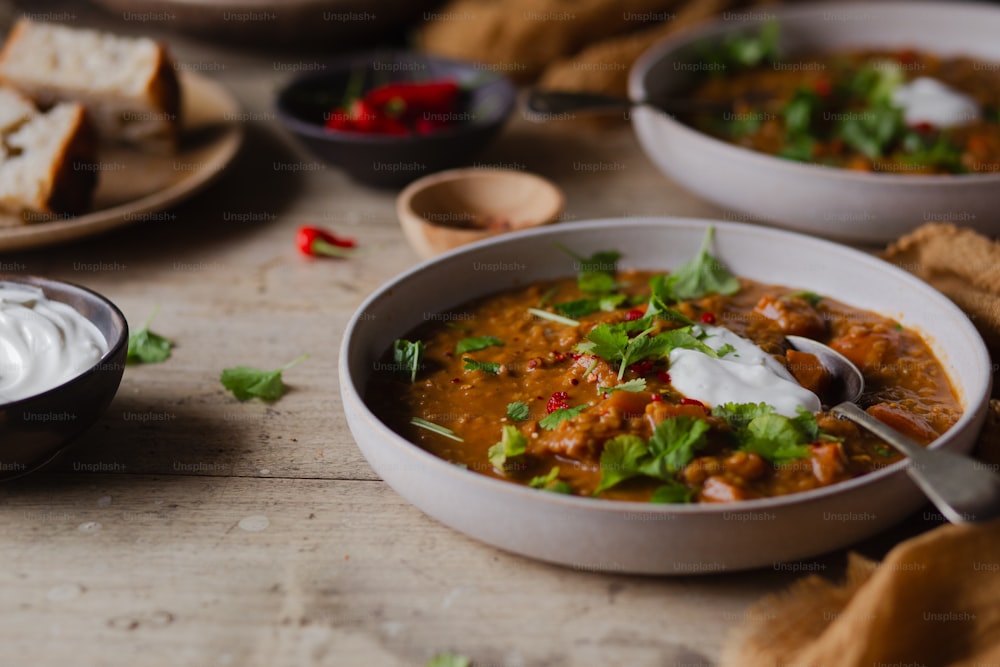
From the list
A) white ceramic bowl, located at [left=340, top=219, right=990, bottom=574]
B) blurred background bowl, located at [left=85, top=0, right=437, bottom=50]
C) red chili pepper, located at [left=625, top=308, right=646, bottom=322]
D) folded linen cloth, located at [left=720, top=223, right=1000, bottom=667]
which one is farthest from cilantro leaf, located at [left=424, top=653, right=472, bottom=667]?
blurred background bowl, located at [left=85, top=0, right=437, bottom=50]

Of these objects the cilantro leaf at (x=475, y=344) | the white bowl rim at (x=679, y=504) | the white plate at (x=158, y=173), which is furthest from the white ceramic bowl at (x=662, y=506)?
the white plate at (x=158, y=173)

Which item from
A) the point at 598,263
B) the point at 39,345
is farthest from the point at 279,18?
the point at 39,345

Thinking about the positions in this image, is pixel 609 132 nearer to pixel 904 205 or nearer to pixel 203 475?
pixel 904 205

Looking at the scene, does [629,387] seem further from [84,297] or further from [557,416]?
[84,297]

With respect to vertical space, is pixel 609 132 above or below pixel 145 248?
above

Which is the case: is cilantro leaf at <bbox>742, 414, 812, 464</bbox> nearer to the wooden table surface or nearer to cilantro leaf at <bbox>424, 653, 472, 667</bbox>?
the wooden table surface

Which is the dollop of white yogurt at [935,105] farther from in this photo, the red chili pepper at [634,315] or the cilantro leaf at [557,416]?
the cilantro leaf at [557,416]

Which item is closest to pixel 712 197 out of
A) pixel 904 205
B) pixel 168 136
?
pixel 904 205
